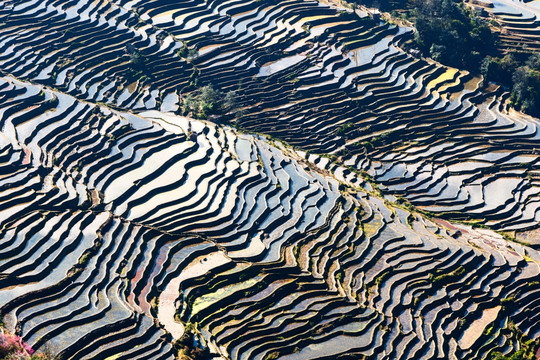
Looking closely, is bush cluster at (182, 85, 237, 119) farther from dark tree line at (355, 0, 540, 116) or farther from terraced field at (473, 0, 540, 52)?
terraced field at (473, 0, 540, 52)

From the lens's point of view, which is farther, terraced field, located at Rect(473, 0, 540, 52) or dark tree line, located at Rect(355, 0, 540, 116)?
terraced field, located at Rect(473, 0, 540, 52)

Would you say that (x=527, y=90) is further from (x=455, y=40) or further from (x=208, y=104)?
(x=208, y=104)

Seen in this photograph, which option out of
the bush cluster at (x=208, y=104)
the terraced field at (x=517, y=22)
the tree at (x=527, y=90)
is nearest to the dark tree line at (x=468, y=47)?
the tree at (x=527, y=90)

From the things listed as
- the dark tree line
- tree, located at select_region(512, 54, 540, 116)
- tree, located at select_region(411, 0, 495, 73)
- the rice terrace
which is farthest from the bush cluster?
tree, located at select_region(512, 54, 540, 116)

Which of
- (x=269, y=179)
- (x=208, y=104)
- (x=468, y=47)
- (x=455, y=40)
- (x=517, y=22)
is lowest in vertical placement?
(x=269, y=179)

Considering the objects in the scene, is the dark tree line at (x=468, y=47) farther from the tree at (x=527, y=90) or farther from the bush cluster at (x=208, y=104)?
the bush cluster at (x=208, y=104)

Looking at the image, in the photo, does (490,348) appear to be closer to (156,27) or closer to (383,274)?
(383,274)

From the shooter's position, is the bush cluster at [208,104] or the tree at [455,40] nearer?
the bush cluster at [208,104]

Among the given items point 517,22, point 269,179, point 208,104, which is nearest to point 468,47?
point 517,22
